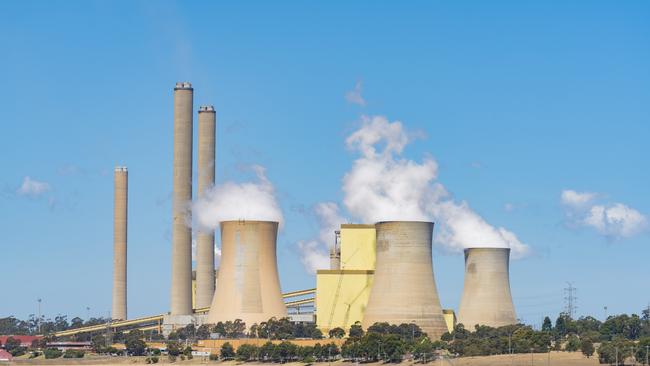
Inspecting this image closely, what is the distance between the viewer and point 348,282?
107 meters

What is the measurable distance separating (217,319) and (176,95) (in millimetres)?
23245

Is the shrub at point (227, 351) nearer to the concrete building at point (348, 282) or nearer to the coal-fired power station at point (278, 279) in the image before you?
the coal-fired power station at point (278, 279)

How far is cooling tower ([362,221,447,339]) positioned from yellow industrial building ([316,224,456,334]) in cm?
819

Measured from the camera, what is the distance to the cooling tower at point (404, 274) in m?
95.7

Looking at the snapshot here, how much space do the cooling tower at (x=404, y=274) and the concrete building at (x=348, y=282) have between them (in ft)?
26.8

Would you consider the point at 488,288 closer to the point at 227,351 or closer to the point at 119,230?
the point at 227,351

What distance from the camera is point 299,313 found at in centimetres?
11712

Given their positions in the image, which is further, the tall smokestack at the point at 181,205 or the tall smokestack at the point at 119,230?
the tall smokestack at the point at 119,230

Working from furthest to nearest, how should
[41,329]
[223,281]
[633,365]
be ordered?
1. [41,329]
2. [223,281]
3. [633,365]

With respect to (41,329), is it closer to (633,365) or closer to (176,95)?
(176,95)

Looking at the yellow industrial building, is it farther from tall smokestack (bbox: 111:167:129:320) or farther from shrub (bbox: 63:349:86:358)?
tall smokestack (bbox: 111:167:129:320)

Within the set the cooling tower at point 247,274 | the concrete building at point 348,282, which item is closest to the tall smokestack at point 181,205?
the concrete building at point 348,282

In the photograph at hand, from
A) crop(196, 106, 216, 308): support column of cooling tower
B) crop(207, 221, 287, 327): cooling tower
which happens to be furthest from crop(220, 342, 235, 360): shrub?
crop(196, 106, 216, 308): support column of cooling tower

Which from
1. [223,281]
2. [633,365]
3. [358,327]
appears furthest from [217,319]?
[633,365]
